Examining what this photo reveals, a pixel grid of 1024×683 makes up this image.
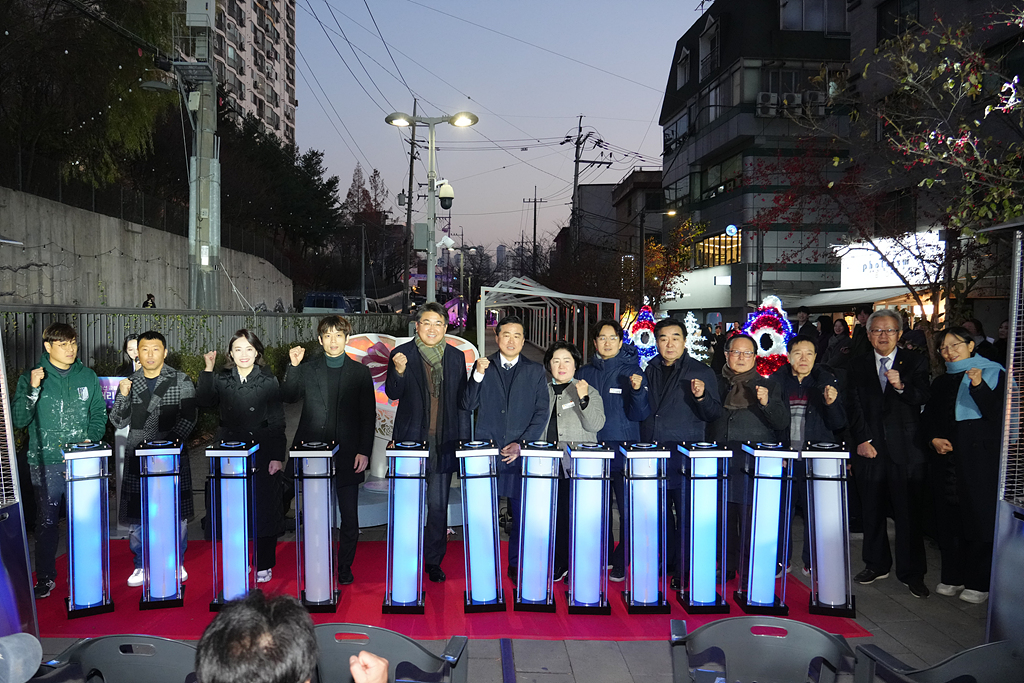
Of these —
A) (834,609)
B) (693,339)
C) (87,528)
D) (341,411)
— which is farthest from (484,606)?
(693,339)

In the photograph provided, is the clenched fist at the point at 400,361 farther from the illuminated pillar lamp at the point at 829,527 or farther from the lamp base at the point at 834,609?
the lamp base at the point at 834,609

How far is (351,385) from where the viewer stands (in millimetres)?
4812

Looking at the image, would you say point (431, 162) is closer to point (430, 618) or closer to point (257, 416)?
point (257, 416)

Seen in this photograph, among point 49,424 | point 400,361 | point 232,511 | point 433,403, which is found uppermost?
point 400,361

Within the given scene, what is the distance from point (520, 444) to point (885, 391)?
2541mm

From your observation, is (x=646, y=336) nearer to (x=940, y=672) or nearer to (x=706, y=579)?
(x=706, y=579)

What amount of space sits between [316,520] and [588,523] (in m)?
1.61

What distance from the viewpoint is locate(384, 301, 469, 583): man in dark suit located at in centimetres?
484

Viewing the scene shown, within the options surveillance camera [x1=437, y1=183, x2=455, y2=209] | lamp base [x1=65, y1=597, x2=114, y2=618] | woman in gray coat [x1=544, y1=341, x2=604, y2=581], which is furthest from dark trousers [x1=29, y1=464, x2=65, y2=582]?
surveillance camera [x1=437, y1=183, x2=455, y2=209]

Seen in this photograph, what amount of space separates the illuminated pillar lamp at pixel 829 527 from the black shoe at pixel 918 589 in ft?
2.39

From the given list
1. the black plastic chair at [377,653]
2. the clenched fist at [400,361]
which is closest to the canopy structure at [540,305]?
the clenched fist at [400,361]

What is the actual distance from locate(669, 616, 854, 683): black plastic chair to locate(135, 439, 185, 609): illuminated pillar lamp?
3.29 meters

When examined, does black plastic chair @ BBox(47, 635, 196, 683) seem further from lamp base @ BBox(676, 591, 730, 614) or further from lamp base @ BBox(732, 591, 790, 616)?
lamp base @ BBox(732, 591, 790, 616)

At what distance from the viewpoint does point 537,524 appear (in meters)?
4.24
